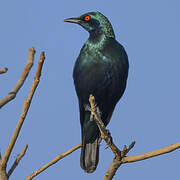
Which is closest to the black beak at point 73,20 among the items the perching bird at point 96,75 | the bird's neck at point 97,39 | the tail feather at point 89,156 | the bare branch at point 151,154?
the perching bird at point 96,75

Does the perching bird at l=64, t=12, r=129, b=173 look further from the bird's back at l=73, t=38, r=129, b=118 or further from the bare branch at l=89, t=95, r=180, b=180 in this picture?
the bare branch at l=89, t=95, r=180, b=180

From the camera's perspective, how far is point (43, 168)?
3.06m

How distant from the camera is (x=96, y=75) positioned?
214 inches

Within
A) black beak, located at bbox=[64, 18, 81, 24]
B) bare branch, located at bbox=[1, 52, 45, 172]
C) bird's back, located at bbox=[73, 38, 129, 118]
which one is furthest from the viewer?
black beak, located at bbox=[64, 18, 81, 24]

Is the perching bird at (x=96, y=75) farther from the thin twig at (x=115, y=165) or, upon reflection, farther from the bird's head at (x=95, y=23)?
the thin twig at (x=115, y=165)

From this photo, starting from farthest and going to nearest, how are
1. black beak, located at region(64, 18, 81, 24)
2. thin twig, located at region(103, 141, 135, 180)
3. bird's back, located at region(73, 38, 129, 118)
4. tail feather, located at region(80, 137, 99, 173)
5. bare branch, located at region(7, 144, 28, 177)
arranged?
black beak, located at region(64, 18, 81, 24), tail feather, located at region(80, 137, 99, 173), bird's back, located at region(73, 38, 129, 118), thin twig, located at region(103, 141, 135, 180), bare branch, located at region(7, 144, 28, 177)

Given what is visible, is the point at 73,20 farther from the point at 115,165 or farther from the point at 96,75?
the point at 115,165

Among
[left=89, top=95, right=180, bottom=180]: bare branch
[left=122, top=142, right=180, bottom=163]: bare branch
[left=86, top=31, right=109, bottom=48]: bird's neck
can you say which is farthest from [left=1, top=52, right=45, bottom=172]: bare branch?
[left=86, top=31, right=109, bottom=48]: bird's neck

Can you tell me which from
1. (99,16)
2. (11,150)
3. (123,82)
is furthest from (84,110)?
(11,150)

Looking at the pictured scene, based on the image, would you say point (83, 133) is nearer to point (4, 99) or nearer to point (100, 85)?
point (100, 85)

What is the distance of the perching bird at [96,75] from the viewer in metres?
5.45

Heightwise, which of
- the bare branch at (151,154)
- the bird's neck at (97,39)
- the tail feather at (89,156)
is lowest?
the tail feather at (89,156)

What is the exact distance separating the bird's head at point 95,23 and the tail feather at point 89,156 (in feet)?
5.61

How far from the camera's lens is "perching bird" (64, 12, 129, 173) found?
17.9 ft
